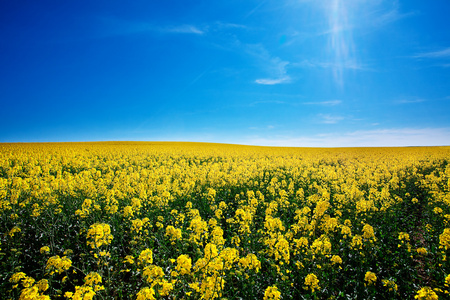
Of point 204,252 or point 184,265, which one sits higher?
point 184,265

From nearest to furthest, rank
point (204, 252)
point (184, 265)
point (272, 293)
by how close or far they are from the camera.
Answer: point (272, 293) < point (184, 265) < point (204, 252)

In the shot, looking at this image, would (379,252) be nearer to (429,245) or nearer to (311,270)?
(429,245)

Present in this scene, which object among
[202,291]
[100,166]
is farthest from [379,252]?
[100,166]

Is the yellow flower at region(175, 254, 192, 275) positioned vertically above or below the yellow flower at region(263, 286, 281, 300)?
above

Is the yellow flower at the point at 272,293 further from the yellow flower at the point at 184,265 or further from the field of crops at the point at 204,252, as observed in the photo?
the yellow flower at the point at 184,265

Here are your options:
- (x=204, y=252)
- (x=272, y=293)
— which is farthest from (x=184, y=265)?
(x=272, y=293)

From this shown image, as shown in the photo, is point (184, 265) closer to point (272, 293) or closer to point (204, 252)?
point (204, 252)

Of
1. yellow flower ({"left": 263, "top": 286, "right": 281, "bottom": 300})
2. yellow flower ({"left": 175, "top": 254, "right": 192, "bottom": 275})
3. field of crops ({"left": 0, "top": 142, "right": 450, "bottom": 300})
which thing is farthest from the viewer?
field of crops ({"left": 0, "top": 142, "right": 450, "bottom": 300})

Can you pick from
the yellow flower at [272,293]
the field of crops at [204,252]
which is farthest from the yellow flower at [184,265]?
the yellow flower at [272,293]

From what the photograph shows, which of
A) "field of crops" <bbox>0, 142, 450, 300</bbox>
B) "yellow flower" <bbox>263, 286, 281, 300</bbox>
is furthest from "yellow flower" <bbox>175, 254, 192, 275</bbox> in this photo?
"yellow flower" <bbox>263, 286, 281, 300</bbox>

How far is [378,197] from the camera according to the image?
9758mm

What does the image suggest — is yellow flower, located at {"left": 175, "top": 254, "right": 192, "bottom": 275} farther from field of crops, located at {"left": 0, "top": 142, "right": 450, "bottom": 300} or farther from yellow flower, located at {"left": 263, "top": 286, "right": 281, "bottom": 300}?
yellow flower, located at {"left": 263, "top": 286, "right": 281, "bottom": 300}

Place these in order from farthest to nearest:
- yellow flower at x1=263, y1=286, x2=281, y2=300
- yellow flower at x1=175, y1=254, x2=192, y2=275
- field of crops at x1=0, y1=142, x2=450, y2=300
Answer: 1. field of crops at x1=0, y1=142, x2=450, y2=300
2. yellow flower at x1=175, y1=254, x2=192, y2=275
3. yellow flower at x1=263, y1=286, x2=281, y2=300

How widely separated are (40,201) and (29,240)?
1.55 meters
